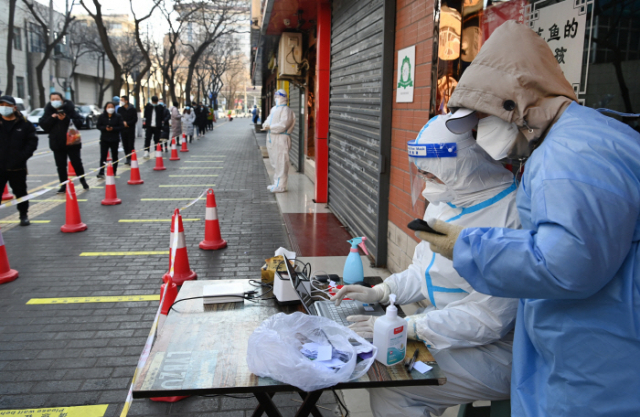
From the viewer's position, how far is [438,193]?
2.33 m

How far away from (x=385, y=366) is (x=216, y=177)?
12.2 metres

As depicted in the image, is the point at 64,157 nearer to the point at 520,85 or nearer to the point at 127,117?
the point at 127,117

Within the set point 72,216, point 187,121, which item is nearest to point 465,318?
point 72,216

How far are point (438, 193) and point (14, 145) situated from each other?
760 cm

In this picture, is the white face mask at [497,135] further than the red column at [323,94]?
No

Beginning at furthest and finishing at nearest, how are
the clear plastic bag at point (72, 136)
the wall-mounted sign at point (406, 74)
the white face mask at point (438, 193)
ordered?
the clear plastic bag at point (72, 136), the wall-mounted sign at point (406, 74), the white face mask at point (438, 193)

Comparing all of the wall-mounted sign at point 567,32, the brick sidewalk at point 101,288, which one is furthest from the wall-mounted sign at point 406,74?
the brick sidewalk at point 101,288

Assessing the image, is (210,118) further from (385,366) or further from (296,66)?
(385,366)

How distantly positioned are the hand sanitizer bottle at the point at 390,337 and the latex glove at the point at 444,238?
1.05 feet

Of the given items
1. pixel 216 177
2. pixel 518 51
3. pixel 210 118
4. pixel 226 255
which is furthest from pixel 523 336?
pixel 210 118

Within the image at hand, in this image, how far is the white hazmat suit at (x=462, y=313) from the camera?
83.1 inches

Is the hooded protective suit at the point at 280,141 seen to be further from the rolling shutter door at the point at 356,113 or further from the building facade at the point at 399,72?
the rolling shutter door at the point at 356,113

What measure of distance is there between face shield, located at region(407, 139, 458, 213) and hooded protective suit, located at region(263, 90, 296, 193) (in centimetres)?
857

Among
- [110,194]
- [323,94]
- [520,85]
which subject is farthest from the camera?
[110,194]
